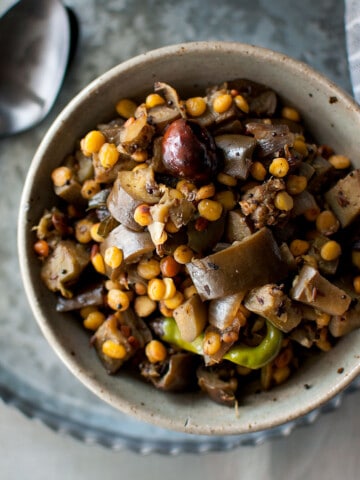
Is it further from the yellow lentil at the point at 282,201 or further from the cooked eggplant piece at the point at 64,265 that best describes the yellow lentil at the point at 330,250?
the cooked eggplant piece at the point at 64,265

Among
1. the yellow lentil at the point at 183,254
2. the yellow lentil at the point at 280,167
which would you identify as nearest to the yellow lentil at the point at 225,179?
the yellow lentil at the point at 280,167

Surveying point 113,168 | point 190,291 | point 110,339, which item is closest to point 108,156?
point 113,168

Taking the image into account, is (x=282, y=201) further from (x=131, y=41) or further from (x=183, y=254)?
(x=131, y=41)

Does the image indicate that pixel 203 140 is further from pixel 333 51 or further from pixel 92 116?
pixel 333 51

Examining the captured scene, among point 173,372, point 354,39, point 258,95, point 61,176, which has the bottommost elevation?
point 173,372

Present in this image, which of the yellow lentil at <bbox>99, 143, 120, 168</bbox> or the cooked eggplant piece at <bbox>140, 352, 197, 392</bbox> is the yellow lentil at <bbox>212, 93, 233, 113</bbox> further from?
the cooked eggplant piece at <bbox>140, 352, 197, 392</bbox>
